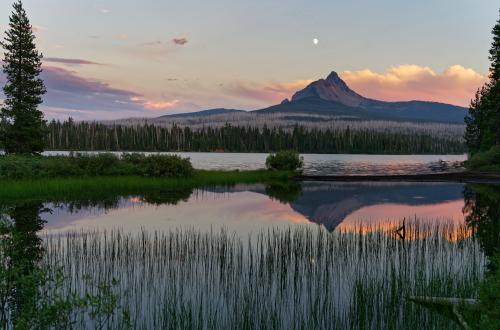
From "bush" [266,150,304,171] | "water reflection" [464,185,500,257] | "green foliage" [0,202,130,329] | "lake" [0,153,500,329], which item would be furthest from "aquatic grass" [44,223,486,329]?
"bush" [266,150,304,171]

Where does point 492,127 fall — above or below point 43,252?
above

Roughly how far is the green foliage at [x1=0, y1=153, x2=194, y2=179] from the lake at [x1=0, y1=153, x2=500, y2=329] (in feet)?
26.2

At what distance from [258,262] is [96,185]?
28.9m

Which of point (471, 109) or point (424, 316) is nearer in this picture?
point (424, 316)

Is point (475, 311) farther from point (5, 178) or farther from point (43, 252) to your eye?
point (5, 178)

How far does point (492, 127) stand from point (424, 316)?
7851 cm

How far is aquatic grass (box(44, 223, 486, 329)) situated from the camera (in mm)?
11281

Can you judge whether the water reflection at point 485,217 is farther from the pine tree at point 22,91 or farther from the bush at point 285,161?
the pine tree at point 22,91

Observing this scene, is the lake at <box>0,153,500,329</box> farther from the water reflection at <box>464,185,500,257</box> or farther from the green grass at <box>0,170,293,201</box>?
the green grass at <box>0,170,293,201</box>

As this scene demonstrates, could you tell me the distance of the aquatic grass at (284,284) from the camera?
37.0 feet

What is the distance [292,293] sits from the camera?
1363cm

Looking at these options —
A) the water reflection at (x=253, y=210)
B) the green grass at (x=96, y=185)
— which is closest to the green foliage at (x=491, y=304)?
the water reflection at (x=253, y=210)

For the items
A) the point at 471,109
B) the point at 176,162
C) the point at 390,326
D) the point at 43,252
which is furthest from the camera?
the point at 471,109

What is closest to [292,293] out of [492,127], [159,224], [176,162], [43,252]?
[43,252]
